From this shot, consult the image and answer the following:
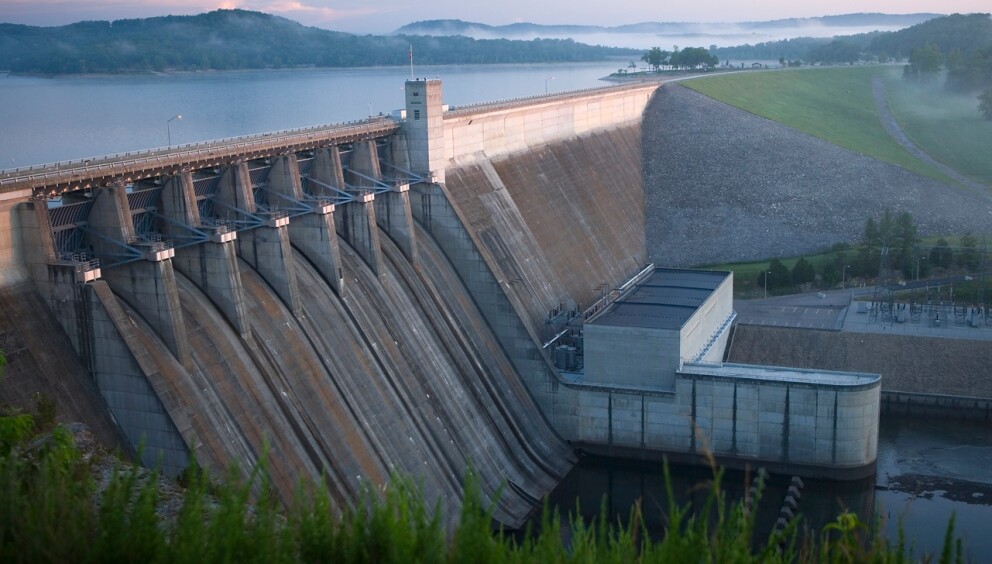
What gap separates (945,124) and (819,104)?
11.2 m

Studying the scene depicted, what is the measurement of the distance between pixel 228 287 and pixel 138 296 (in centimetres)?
237

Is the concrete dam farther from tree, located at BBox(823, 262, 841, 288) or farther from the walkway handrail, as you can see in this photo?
tree, located at BBox(823, 262, 841, 288)

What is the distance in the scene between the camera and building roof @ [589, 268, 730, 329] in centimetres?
3419

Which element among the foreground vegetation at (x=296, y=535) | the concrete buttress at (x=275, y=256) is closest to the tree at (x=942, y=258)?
the concrete buttress at (x=275, y=256)

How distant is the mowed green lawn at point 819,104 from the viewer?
233ft

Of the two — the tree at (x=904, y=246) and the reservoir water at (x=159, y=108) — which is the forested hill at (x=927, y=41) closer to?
the reservoir water at (x=159, y=108)

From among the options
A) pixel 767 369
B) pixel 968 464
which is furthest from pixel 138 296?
pixel 968 464

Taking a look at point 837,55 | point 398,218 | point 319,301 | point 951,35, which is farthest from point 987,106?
point 319,301

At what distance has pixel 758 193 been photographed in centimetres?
5744

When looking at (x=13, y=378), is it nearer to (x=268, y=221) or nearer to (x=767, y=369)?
(x=268, y=221)

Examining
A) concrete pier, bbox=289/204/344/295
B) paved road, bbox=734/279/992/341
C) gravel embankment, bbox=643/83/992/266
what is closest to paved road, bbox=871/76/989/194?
gravel embankment, bbox=643/83/992/266

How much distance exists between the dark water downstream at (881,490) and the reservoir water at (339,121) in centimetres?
3

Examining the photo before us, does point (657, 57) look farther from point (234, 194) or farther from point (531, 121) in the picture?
point (234, 194)

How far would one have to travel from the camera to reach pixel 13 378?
19281 mm
